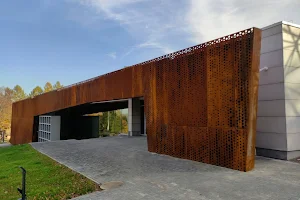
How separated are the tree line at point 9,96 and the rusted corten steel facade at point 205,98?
51.7 m

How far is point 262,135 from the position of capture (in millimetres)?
9055

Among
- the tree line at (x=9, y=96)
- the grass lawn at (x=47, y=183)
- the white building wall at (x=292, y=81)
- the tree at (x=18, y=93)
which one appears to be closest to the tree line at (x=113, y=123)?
the grass lawn at (x=47, y=183)

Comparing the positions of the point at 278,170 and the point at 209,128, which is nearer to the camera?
the point at 278,170

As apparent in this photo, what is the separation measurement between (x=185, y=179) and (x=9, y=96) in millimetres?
70756

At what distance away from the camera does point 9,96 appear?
6475cm

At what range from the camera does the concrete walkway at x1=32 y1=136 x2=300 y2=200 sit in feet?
16.2

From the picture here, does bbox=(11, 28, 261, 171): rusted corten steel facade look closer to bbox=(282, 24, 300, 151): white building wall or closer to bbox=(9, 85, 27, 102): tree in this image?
bbox=(282, 24, 300, 151): white building wall

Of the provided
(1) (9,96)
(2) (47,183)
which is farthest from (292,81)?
(1) (9,96)

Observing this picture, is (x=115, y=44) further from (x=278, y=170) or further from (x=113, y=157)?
(x=278, y=170)

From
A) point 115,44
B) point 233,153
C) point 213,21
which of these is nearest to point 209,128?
point 233,153

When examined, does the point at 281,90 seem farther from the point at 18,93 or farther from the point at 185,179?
the point at 18,93

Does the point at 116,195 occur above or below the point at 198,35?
below

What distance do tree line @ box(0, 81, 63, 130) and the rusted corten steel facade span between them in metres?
51.7

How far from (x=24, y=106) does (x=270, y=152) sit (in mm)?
25616
